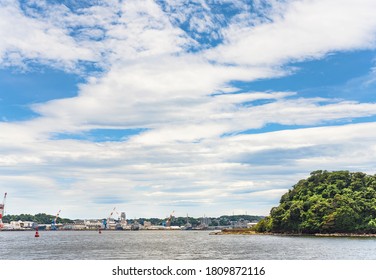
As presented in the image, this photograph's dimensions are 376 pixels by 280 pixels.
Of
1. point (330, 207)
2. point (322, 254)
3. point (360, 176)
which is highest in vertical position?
point (360, 176)

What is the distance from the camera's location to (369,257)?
A: 8231 cm

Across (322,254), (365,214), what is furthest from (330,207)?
(322,254)

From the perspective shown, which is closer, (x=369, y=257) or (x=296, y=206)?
(x=369, y=257)
